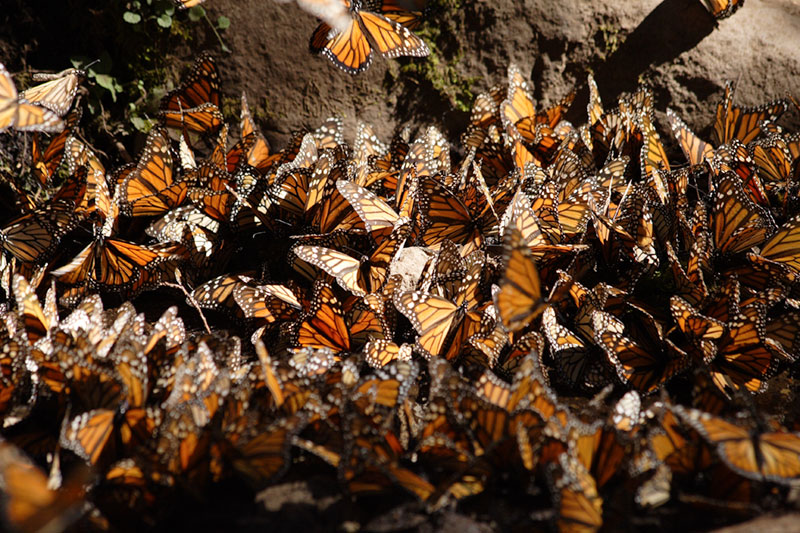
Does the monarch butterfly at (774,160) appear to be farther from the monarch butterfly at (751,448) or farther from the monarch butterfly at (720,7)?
the monarch butterfly at (751,448)

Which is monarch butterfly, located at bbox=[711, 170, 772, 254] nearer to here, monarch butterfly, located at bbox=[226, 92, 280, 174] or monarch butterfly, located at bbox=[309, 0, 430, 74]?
monarch butterfly, located at bbox=[309, 0, 430, 74]

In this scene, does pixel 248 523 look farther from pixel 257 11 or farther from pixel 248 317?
pixel 257 11

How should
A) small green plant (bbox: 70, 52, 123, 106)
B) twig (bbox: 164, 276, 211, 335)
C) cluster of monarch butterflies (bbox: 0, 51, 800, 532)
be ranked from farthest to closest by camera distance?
small green plant (bbox: 70, 52, 123, 106) → twig (bbox: 164, 276, 211, 335) → cluster of monarch butterflies (bbox: 0, 51, 800, 532)

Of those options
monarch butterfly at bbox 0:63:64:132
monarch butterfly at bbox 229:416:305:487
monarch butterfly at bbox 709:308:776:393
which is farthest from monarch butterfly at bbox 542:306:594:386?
monarch butterfly at bbox 0:63:64:132

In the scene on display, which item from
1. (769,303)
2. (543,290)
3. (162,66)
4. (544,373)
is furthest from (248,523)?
(162,66)

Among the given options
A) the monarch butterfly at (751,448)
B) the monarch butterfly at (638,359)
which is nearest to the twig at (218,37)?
the monarch butterfly at (638,359)

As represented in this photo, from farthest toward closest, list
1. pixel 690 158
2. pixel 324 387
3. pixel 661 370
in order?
1. pixel 690 158
2. pixel 661 370
3. pixel 324 387

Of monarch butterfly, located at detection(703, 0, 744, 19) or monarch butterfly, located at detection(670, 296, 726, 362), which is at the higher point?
monarch butterfly, located at detection(703, 0, 744, 19)
